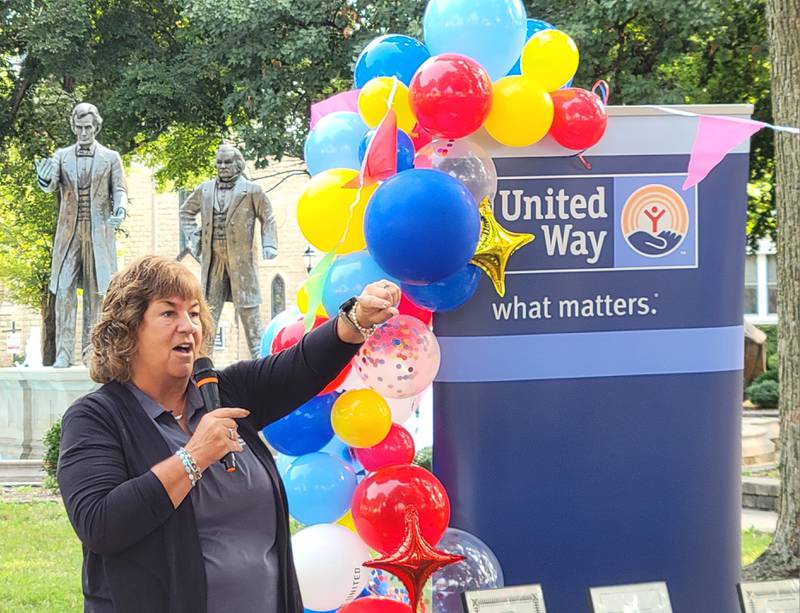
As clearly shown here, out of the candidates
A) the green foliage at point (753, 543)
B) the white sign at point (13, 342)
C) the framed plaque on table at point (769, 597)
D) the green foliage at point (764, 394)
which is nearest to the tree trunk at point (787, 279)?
the green foliage at point (753, 543)

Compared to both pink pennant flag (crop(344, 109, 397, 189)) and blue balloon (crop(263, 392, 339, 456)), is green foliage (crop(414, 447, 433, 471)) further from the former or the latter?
pink pennant flag (crop(344, 109, 397, 189))

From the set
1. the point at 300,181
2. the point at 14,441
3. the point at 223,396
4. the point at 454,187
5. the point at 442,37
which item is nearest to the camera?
the point at 223,396

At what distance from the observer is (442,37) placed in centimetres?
373

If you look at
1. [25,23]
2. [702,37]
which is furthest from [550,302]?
[25,23]

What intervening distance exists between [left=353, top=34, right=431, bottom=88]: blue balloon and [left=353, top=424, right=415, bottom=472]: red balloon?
1212 millimetres

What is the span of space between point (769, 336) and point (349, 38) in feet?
45.4

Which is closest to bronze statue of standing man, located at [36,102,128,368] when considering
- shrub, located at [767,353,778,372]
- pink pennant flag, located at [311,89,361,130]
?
pink pennant flag, located at [311,89,361,130]

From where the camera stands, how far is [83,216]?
11492mm

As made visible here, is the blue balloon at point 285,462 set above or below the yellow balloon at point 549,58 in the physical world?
below

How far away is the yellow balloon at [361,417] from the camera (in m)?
3.68

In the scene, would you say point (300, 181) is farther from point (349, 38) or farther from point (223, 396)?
point (223, 396)

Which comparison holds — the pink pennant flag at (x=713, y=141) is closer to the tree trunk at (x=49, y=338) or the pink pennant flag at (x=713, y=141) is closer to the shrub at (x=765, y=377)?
the tree trunk at (x=49, y=338)

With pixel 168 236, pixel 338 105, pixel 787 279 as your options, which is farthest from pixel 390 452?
pixel 168 236

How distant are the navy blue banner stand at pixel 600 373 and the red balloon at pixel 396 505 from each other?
231 mm
